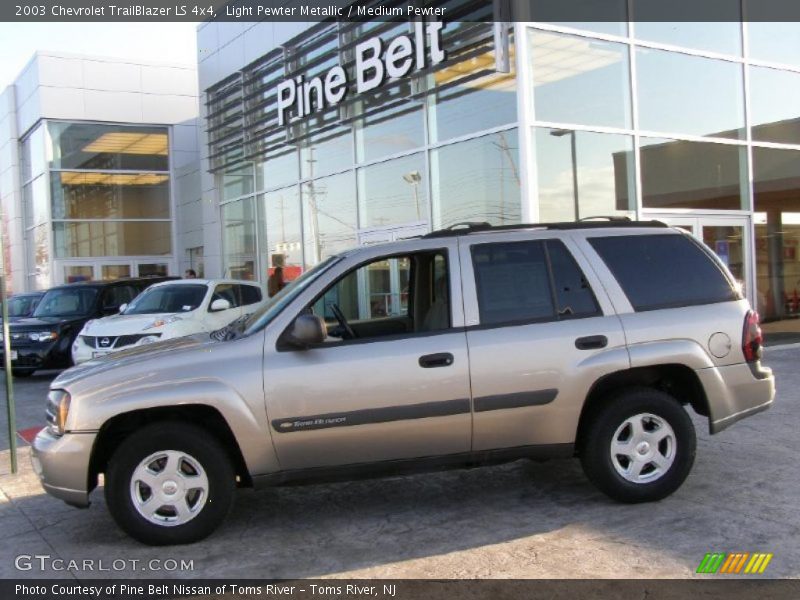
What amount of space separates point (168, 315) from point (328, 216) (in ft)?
15.6

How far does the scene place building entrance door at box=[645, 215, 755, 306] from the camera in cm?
1244

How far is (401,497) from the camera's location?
535 centimetres

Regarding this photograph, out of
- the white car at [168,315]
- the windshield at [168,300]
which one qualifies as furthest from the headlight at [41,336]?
the windshield at [168,300]

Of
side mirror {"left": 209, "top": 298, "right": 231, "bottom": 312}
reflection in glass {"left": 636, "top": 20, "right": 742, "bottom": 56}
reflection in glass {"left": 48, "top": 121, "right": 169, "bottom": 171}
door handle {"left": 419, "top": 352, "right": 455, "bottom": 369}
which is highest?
reflection in glass {"left": 48, "top": 121, "right": 169, "bottom": 171}

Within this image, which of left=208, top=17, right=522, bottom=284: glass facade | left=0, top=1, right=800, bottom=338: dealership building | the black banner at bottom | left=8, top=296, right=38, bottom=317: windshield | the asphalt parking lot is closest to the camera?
the black banner at bottom

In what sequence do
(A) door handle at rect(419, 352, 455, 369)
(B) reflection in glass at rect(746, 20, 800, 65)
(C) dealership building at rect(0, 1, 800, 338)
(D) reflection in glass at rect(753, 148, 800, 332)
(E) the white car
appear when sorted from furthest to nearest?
1. (D) reflection in glass at rect(753, 148, 800, 332)
2. (B) reflection in glass at rect(746, 20, 800, 65)
3. (C) dealership building at rect(0, 1, 800, 338)
4. (E) the white car
5. (A) door handle at rect(419, 352, 455, 369)

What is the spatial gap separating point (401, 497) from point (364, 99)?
948 cm

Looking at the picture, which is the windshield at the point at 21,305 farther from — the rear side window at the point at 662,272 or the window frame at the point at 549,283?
the rear side window at the point at 662,272

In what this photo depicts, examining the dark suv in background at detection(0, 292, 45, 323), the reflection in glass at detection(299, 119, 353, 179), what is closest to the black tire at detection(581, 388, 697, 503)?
the reflection in glass at detection(299, 119, 353, 179)

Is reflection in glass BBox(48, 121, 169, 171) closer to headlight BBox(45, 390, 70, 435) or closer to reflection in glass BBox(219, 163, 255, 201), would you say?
reflection in glass BBox(219, 163, 255, 201)

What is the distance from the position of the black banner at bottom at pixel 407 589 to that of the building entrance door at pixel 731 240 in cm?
939

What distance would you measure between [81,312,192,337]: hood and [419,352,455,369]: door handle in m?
A: 6.91

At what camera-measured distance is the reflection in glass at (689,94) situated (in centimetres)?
1190

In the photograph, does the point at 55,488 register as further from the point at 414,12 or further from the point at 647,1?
the point at 647,1
